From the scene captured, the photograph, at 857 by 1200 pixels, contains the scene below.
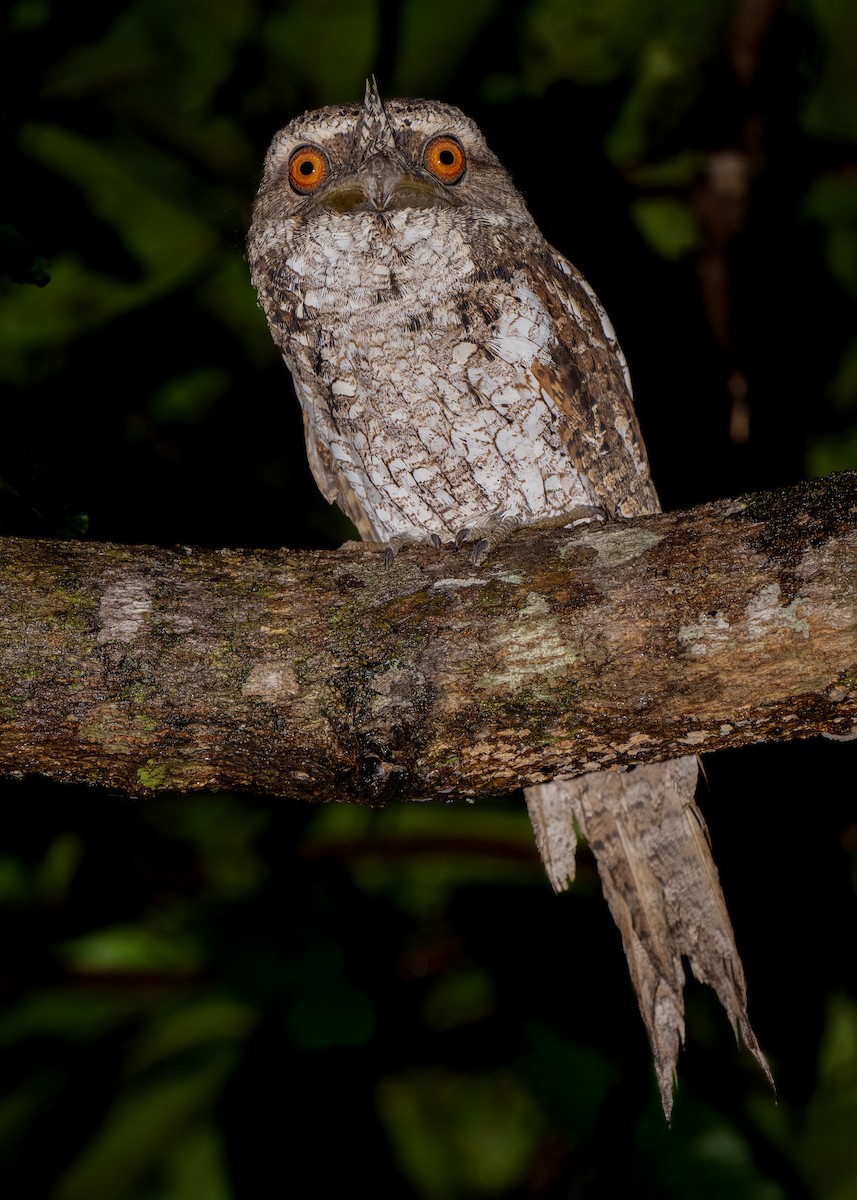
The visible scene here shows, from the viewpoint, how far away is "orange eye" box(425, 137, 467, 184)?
211 centimetres

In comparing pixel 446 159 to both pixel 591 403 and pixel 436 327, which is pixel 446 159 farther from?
pixel 591 403

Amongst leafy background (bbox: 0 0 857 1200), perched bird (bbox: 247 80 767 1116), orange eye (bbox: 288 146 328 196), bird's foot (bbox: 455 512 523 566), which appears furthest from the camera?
leafy background (bbox: 0 0 857 1200)

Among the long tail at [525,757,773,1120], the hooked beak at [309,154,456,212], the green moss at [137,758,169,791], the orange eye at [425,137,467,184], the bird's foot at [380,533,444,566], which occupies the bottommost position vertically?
the long tail at [525,757,773,1120]

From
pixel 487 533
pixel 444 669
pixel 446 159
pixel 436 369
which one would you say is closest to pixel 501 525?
pixel 487 533

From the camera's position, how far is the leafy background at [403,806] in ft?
7.89

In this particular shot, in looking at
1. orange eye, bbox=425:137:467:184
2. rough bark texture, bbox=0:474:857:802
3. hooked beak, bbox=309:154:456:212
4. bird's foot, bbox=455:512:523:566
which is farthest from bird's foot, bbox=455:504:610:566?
orange eye, bbox=425:137:467:184

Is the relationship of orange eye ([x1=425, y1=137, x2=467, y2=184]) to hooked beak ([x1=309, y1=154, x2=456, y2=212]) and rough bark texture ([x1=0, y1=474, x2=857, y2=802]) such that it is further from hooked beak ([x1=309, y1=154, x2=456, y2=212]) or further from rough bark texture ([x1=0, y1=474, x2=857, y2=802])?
rough bark texture ([x1=0, y1=474, x2=857, y2=802])

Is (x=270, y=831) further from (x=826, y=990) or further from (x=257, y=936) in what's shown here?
(x=826, y=990)

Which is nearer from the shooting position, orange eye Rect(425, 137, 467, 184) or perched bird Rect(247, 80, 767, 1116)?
perched bird Rect(247, 80, 767, 1116)

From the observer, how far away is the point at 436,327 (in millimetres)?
1926

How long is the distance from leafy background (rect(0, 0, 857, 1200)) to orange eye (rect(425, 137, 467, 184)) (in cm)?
61

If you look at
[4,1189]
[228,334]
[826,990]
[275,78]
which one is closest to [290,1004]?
[4,1189]

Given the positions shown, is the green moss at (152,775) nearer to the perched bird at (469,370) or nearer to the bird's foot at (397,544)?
the bird's foot at (397,544)

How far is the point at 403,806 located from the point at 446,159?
1.76m
